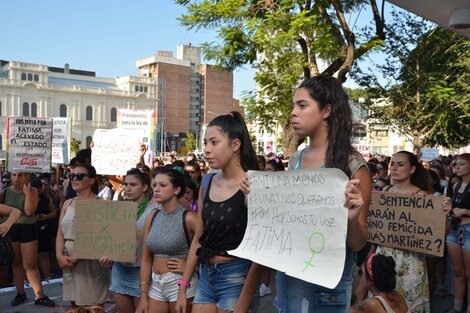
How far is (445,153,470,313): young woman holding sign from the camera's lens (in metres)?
5.67

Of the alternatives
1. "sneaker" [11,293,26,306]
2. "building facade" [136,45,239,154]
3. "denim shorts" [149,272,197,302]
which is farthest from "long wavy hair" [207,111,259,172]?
"building facade" [136,45,239,154]

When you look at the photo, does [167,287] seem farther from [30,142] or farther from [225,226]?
[30,142]

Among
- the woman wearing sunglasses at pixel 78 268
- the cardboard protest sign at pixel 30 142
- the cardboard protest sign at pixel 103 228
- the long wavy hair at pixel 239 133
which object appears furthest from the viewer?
the cardboard protest sign at pixel 30 142

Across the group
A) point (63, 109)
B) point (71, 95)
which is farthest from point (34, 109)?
point (71, 95)

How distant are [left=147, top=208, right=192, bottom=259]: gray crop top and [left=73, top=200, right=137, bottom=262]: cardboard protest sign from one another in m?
0.60

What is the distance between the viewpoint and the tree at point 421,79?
16.1 metres

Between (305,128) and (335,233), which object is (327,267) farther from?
(305,128)

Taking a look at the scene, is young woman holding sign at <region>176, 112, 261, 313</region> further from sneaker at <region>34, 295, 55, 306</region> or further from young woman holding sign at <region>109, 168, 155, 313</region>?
sneaker at <region>34, 295, 55, 306</region>

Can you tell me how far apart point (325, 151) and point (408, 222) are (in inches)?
100

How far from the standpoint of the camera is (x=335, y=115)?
8.00 feet

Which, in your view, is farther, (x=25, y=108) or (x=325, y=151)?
(x=25, y=108)

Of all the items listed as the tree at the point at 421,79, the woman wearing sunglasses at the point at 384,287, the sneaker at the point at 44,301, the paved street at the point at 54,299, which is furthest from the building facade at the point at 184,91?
the woman wearing sunglasses at the point at 384,287

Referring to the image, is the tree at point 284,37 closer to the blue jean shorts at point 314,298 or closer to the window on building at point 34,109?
the blue jean shorts at point 314,298

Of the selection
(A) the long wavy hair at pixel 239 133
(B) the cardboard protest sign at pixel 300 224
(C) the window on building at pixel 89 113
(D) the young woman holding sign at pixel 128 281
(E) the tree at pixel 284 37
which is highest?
(C) the window on building at pixel 89 113
